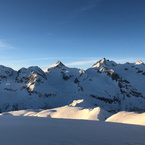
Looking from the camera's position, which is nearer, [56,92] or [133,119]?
[133,119]

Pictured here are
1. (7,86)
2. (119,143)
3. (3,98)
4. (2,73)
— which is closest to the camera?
(119,143)

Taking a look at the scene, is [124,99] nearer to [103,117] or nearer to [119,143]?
[103,117]

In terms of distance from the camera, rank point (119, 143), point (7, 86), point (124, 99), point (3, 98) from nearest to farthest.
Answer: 1. point (119, 143)
2. point (3, 98)
3. point (7, 86)
4. point (124, 99)

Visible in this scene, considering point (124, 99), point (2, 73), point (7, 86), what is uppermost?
point (2, 73)

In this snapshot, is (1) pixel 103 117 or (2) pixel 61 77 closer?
(1) pixel 103 117

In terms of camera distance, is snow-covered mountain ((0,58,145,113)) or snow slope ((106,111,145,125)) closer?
snow slope ((106,111,145,125))

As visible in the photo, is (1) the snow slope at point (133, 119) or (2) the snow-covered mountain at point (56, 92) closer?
(1) the snow slope at point (133, 119)

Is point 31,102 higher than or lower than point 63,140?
lower

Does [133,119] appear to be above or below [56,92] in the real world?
above

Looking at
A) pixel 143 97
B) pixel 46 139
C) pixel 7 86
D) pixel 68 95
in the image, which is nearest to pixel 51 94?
pixel 68 95
